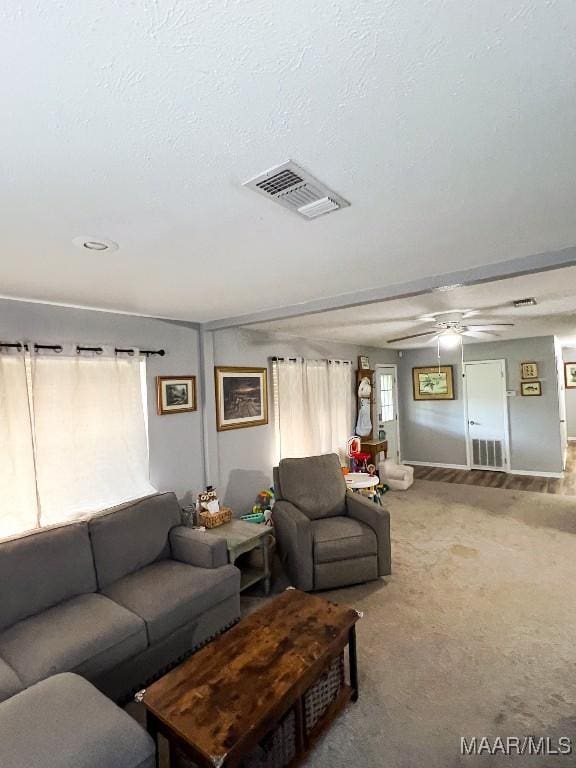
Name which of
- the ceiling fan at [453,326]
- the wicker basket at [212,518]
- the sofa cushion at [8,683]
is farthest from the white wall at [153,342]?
the ceiling fan at [453,326]

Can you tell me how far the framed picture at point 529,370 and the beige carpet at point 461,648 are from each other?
2702 mm

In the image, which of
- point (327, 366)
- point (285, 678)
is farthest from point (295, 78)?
point (327, 366)

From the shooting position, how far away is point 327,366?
551 centimetres

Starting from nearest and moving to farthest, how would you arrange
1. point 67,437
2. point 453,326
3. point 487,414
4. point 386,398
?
point 67,437
point 453,326
point 487,414
point 386,398

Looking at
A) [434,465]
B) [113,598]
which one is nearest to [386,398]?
[434,465]

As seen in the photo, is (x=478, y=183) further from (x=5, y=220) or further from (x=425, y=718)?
(x=425, y=718)

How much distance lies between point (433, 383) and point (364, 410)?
200 centimetres

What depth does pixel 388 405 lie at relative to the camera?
288 inches

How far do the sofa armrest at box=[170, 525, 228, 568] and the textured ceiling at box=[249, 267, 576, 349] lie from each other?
2.04 m

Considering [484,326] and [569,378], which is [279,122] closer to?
[484,326]

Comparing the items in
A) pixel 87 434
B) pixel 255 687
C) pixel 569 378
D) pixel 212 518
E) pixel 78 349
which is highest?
pixel 78 349

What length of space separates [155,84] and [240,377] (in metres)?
3.47

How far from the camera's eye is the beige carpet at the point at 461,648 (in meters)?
1.85

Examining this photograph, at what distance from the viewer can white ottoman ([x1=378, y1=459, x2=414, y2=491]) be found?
19.4 ft
